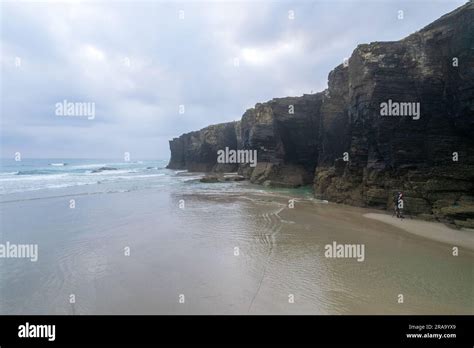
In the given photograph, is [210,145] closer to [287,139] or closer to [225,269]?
[287,139]

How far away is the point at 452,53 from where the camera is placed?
47.2 feet

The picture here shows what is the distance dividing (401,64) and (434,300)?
15.8m

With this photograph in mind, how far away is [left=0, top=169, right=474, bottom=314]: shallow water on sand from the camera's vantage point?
6.00m

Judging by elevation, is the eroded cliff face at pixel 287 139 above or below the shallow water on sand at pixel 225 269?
above

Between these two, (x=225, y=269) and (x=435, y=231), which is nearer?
(x=225, y=269)

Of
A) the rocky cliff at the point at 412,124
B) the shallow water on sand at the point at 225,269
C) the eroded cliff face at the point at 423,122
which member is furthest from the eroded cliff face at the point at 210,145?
the shallow water on sand at the point at 225,269

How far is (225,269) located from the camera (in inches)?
315

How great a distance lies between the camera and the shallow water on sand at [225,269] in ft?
19.7

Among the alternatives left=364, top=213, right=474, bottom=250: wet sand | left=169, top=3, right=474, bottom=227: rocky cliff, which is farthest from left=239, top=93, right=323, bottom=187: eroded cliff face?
left=364, top=213, right=474, bottom=250: wet sand

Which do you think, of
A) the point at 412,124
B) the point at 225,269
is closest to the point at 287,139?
the point at 412,124

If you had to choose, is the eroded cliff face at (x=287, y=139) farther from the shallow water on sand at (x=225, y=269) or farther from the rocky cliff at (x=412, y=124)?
the shallow water on sand at (x=225, y=269)

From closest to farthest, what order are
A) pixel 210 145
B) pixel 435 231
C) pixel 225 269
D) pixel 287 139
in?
pixel 225 269
pixel 435 231
pixel 287 139
pixel 210 145

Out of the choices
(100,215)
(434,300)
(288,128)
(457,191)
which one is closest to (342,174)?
(457,191)

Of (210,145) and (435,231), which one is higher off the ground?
(210,145)
